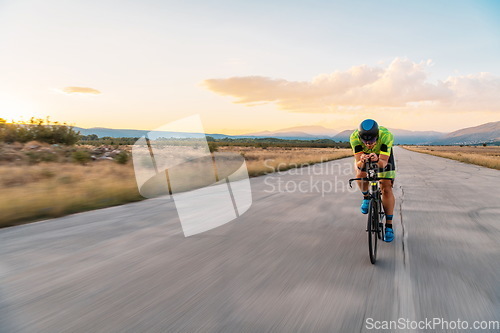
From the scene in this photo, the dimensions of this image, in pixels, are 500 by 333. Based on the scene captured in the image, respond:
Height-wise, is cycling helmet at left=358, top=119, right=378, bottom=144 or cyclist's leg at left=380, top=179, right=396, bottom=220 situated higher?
cycling helmet at left=358, top=119, right=378, bottom=144

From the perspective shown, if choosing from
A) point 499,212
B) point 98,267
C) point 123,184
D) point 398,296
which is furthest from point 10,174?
point 499,212

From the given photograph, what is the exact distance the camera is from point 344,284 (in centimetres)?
352

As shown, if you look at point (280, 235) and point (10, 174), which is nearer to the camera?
point (280, 235)

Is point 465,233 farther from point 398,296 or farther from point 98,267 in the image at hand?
point 98,267

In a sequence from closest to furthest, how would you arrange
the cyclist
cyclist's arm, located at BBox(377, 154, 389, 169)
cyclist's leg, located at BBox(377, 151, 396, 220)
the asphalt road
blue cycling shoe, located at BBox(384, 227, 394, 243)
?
1. the asphalt road
2. the cyclist
3. cyclist's arm, located at BBox(377, 154, 389, 169)
4. cyclist's leg, located at BBox(377, 151, 396, 220)
5. blue cycling shoe, located at BBox(384, 227, 394, 243)

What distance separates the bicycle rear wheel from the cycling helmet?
863mm

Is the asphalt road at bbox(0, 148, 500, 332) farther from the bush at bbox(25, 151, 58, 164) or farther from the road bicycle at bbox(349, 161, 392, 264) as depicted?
the bush at bbox(25, 151, 58, 164)

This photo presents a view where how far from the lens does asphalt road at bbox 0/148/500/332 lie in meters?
2.77

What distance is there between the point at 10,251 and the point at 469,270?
619 centimetres

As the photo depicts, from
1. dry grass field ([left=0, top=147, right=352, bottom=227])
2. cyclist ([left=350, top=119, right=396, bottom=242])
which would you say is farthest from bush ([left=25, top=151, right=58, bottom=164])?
cyclist ([left=350, top=119, right=396, bottom=242])

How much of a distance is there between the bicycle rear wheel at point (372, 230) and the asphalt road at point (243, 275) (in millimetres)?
155

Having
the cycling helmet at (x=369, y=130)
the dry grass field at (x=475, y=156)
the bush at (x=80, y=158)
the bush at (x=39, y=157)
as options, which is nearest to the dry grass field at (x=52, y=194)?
the bush at (x=39, y=157)

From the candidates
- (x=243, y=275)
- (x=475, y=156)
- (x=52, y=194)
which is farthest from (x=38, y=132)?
(x=475, y=156)

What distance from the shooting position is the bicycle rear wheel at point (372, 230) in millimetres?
4125
